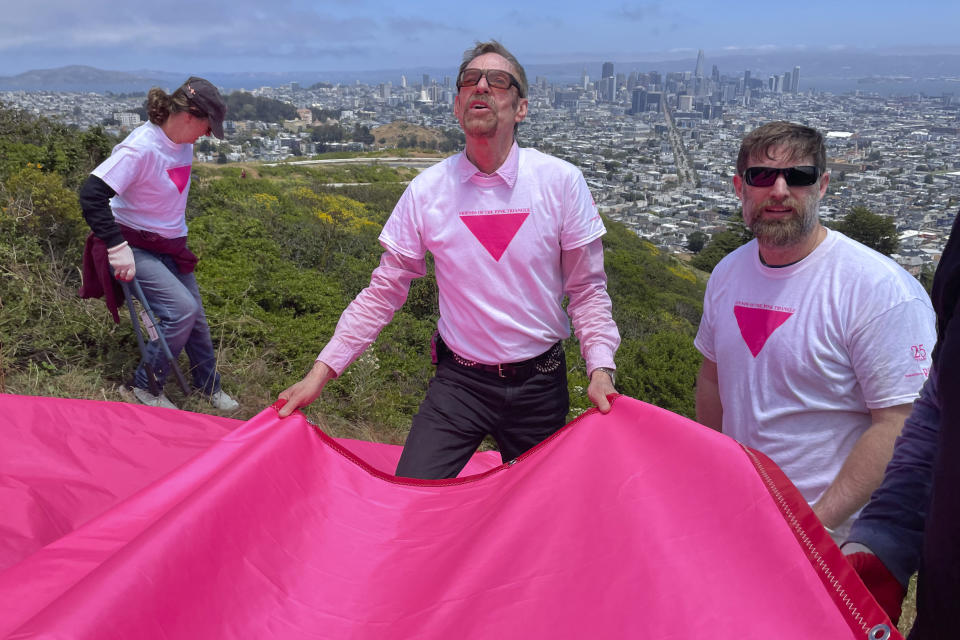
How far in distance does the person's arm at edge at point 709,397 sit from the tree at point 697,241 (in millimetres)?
35628

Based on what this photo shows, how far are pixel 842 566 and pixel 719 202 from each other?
4206 centimetres

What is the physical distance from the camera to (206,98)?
4652 millimetres

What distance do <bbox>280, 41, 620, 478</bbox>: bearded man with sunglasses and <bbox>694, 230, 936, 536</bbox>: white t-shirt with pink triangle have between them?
59 cm

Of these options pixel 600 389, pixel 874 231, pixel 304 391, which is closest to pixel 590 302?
pixel 600 389

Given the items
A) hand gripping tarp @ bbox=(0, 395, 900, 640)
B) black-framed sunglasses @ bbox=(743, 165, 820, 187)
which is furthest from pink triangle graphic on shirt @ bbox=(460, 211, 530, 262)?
black-framed sunglasses @ bbox=(743, 165, 820, 187)

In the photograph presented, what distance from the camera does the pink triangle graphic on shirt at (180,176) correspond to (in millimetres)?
4835

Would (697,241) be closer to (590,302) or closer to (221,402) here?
(221,402)

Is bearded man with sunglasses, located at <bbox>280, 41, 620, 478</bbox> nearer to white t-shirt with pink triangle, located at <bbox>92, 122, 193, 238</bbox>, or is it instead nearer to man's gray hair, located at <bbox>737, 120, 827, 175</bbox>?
man's gray hair, located at <bbox>737, 120, 827, 175</bbox>

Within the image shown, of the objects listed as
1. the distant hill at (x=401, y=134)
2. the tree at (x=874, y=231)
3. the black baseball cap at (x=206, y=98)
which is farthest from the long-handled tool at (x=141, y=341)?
the distant hill at (x=401, y=134)

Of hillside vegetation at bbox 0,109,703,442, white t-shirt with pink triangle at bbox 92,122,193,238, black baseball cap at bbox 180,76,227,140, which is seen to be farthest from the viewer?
hillside vegetation at bbox 0,109,703,442

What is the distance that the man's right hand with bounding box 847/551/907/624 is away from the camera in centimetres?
153

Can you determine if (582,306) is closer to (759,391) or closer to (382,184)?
(759,391)

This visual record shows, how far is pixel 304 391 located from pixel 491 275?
3.12ft

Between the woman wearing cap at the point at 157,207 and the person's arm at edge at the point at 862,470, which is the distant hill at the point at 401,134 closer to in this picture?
the woman wearing cap at the point at 157,207
